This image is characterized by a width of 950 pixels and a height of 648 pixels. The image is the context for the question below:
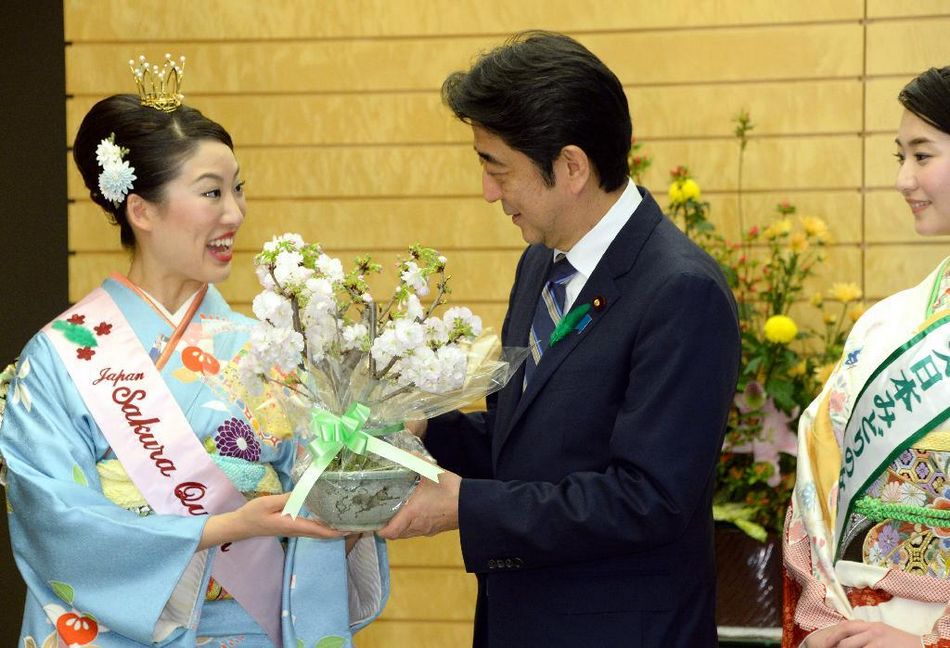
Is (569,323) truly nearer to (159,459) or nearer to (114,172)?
(159,459)

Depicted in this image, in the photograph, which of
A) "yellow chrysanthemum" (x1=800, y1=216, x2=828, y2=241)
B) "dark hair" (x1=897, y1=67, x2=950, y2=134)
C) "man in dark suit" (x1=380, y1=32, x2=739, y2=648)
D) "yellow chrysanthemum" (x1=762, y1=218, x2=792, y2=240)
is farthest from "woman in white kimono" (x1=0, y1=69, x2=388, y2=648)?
"yellow chrysanthemum" (x1=800, y1=216, x2=828, y2=241)

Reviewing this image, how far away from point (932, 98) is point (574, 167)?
2.11 feet

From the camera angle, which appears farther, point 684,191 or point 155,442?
point 684,191

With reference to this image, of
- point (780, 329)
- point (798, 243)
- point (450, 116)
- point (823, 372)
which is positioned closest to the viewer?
point (823, 372)

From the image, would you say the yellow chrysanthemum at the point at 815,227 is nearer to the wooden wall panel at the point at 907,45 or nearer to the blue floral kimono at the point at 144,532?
the wooden wall panel at the point at 907,45

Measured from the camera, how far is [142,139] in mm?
2379

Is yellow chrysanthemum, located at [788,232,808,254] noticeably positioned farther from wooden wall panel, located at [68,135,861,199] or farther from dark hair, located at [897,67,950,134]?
dark hair, located at [897,67,950,134]

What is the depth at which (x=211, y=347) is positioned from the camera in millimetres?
2443

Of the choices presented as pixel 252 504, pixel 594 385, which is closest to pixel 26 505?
pixel 252 504

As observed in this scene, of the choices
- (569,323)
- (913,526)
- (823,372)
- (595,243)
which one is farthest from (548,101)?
(823,372)

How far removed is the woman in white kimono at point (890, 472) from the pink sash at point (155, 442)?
998mm

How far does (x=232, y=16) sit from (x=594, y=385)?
2.79 metres

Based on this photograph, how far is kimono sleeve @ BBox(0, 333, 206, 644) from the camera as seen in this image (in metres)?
2.16

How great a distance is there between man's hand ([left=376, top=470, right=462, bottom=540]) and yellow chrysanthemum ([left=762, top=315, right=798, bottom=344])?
5.92ft
